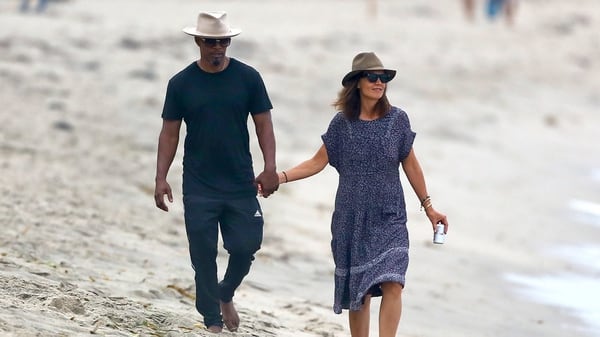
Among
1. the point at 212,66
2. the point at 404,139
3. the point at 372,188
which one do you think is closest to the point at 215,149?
the point at 212,66

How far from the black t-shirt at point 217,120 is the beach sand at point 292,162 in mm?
770

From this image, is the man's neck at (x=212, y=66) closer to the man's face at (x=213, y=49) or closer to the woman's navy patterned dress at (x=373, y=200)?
the man's face at (x=213, y=49)

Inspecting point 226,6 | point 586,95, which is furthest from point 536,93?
point 226,6

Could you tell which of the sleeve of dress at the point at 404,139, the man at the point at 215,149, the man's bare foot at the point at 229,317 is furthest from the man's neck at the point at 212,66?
the man's bare foot at the point at 229,317

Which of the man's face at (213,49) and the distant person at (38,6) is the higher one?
the man's face at (213,49)

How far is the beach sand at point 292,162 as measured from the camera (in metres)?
8.39

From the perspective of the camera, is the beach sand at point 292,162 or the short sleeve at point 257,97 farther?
the beach sand at point 292,162

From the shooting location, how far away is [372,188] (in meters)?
6.70

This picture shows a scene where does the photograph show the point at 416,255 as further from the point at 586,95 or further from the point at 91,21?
the point at 586,95

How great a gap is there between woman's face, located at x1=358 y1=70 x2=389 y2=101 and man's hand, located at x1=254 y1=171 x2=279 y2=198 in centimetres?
60

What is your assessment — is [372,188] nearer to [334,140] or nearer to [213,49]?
[334,140]

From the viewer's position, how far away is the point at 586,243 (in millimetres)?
13281

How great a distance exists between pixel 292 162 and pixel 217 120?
8.34m

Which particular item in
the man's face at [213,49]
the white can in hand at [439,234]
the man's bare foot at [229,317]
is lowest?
the man's bare foot at [229,317]
